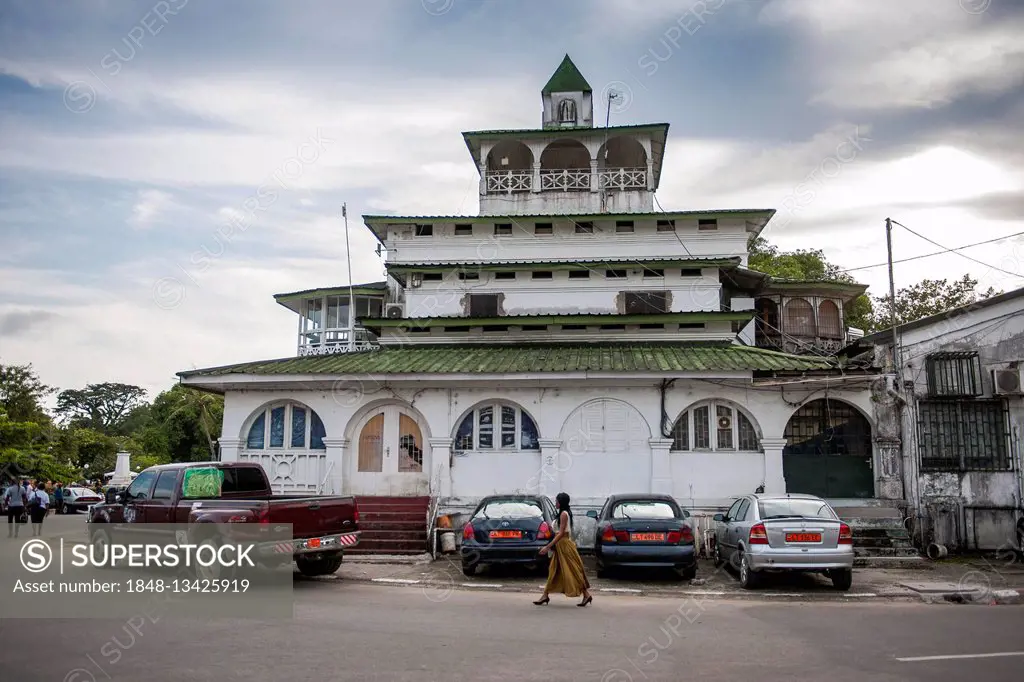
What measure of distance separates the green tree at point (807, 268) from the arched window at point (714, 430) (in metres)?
21.8

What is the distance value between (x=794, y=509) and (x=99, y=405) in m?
94.4

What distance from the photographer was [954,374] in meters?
18.0

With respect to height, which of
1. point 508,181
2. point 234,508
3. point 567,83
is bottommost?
point 234,508

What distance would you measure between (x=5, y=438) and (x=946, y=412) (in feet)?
135

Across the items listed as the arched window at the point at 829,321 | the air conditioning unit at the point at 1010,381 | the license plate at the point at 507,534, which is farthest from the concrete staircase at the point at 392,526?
the arched window at the point at 829,321

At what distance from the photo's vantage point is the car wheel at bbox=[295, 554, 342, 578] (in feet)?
47.0

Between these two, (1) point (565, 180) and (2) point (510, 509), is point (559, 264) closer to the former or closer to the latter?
(1) point (565, 180)

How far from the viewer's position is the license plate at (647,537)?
45.4 ft

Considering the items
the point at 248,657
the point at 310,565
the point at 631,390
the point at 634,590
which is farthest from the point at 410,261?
the point at 248,657

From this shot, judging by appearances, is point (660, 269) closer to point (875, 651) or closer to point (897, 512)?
point (897, 512)

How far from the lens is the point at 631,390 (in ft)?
63.4

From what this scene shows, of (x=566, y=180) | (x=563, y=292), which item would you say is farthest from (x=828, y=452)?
(x=566, y=180)

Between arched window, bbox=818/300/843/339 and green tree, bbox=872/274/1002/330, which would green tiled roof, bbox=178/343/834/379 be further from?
green tree, bbox=872/274/1002/330

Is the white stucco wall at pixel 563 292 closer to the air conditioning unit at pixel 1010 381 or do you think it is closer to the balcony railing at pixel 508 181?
the balcony railing at pixel 508 181
